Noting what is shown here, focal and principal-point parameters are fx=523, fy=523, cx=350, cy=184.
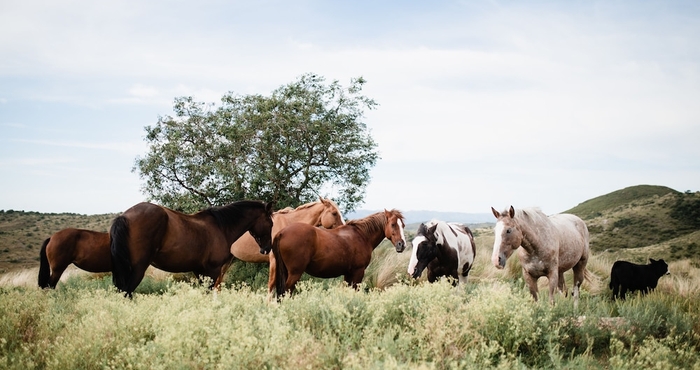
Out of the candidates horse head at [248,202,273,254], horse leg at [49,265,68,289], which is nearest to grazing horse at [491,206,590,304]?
horse head at [248,202,273,254]

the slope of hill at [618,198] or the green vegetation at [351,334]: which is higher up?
the slope of hill at [618,198]

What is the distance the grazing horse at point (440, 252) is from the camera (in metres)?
9.48

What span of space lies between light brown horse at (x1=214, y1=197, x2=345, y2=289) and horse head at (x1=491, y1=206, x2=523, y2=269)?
381 cm

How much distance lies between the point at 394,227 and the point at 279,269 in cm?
225

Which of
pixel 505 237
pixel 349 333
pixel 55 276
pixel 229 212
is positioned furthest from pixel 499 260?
pixel 55 276

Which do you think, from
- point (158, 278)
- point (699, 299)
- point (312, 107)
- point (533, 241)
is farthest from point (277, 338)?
point (312, 107)

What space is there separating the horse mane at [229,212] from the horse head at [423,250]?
3507 mm

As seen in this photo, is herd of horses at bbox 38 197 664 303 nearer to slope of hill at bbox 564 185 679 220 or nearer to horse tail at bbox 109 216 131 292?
horse tail at bbox 109 216 131 292

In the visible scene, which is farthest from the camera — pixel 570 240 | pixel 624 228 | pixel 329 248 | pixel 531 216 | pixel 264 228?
pixel 624 228

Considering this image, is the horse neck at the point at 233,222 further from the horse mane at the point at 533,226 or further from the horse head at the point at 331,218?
the horse mane at the point at 533,226

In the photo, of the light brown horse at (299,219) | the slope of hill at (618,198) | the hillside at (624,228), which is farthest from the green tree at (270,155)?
the slope of hill at (618,198)

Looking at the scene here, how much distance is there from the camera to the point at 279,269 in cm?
915

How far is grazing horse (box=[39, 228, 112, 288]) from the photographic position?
1213 centimetres

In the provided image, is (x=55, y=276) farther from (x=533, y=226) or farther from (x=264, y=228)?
(x=533, y=226)
